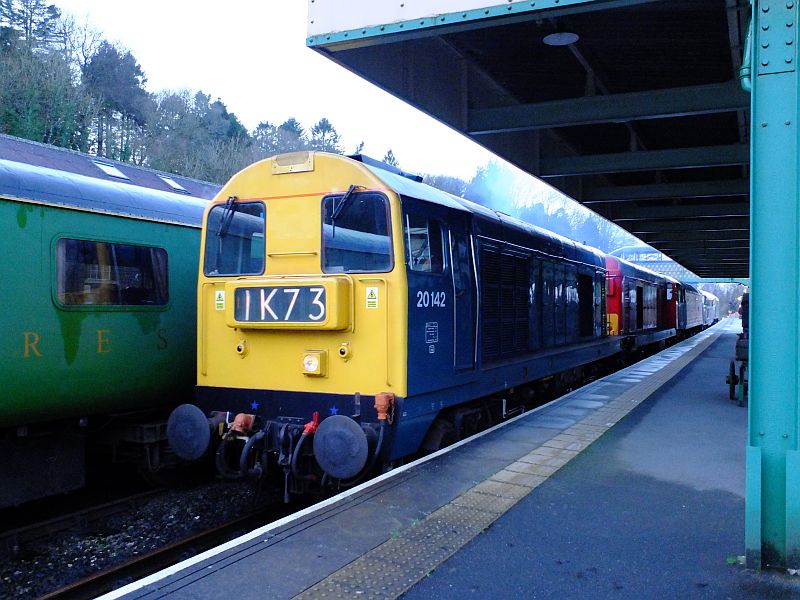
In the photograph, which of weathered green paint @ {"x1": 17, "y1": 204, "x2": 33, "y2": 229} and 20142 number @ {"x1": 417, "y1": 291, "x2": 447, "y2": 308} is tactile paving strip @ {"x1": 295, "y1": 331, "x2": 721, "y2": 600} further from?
weathered green paint @ {"x1": 17, "y1": 204, "x2": 33, "y2": 229}

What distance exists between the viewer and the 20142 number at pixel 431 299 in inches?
240

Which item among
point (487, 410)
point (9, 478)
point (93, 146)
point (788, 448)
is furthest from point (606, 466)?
point (93, 146)

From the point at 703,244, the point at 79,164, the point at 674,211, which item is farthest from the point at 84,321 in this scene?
the point at 703,244

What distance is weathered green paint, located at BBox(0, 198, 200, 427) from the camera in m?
5.80

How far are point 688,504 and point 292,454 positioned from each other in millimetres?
3373

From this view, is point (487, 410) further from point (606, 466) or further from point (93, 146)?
point (93, 146)

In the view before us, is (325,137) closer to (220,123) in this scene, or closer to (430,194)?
(220,123)

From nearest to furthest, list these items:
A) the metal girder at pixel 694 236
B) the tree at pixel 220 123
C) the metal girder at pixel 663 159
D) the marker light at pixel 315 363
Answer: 1. the marker light at pixel 315 363
2. the metal girder at pixel 663 159
3. the metal girder at pixel 694 236
4. the tree at pixel 220 123

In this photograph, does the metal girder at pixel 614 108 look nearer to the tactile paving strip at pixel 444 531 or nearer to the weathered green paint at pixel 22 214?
the tactile paving strip at pixel 444 531

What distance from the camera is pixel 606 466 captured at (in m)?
6.45

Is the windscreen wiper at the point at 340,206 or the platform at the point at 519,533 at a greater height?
the windscreen wiper at the point at 340,206

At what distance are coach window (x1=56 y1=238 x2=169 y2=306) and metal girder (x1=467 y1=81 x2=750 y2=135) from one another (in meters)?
4.43

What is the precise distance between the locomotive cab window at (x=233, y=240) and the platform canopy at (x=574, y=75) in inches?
71.0

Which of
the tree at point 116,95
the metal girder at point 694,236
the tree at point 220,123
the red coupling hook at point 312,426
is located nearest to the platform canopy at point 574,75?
the red coupling hook at point 312,426
